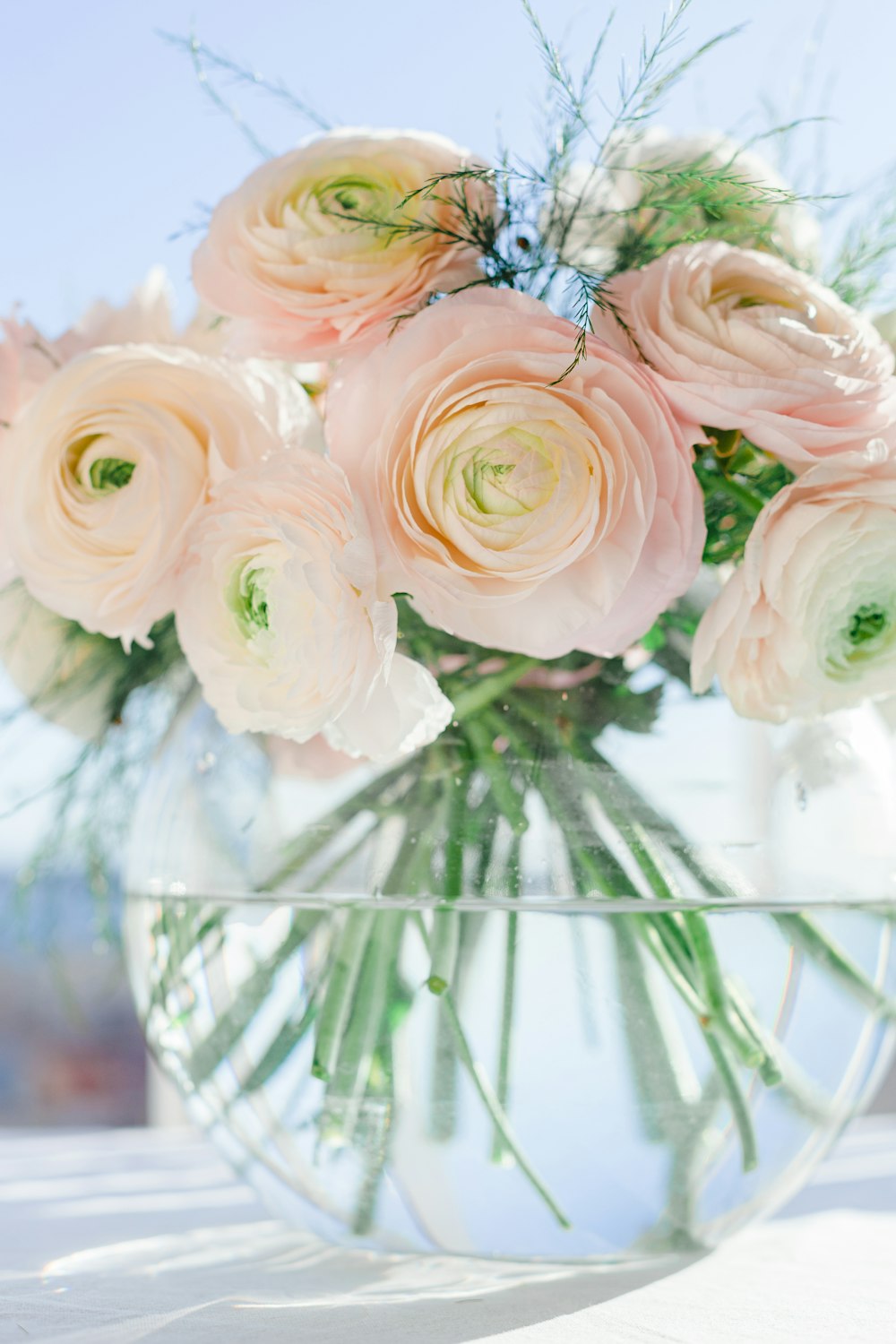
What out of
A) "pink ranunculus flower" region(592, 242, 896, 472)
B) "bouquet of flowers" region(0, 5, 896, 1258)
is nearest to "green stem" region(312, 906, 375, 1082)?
"bouquet of flowers" region(0, 5, 896, 1258)

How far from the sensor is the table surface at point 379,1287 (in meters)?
0.39

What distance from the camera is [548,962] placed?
41 centimetres

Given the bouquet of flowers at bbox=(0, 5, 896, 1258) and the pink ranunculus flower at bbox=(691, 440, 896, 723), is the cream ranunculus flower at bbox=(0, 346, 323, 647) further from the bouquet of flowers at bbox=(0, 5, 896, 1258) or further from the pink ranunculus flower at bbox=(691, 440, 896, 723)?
the pink ranunculus flower at bbox=(691, 440, 896, 723)

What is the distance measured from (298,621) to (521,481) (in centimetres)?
8

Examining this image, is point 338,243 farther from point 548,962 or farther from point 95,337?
point 548,962

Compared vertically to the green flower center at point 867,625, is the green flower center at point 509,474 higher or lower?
higher

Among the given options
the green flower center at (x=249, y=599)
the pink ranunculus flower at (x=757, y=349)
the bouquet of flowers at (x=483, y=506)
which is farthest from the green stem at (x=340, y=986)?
the pink ranunculus flower at (x=757, y=349)

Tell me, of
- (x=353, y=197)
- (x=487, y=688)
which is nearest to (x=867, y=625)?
(x=487, y=688)

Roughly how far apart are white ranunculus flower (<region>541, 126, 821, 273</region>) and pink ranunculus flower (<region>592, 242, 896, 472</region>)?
0.13ft

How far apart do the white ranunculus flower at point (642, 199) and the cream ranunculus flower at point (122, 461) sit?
13cm

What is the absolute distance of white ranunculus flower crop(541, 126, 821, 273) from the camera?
45 centimetres

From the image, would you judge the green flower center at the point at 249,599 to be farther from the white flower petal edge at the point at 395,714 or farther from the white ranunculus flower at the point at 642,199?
the white ranunculus flower at the point at 642,199

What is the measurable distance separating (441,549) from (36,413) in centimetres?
17

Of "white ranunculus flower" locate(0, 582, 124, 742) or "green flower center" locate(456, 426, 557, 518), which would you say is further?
"white ranunculus flower" locate(0, 582, 124, 742)
